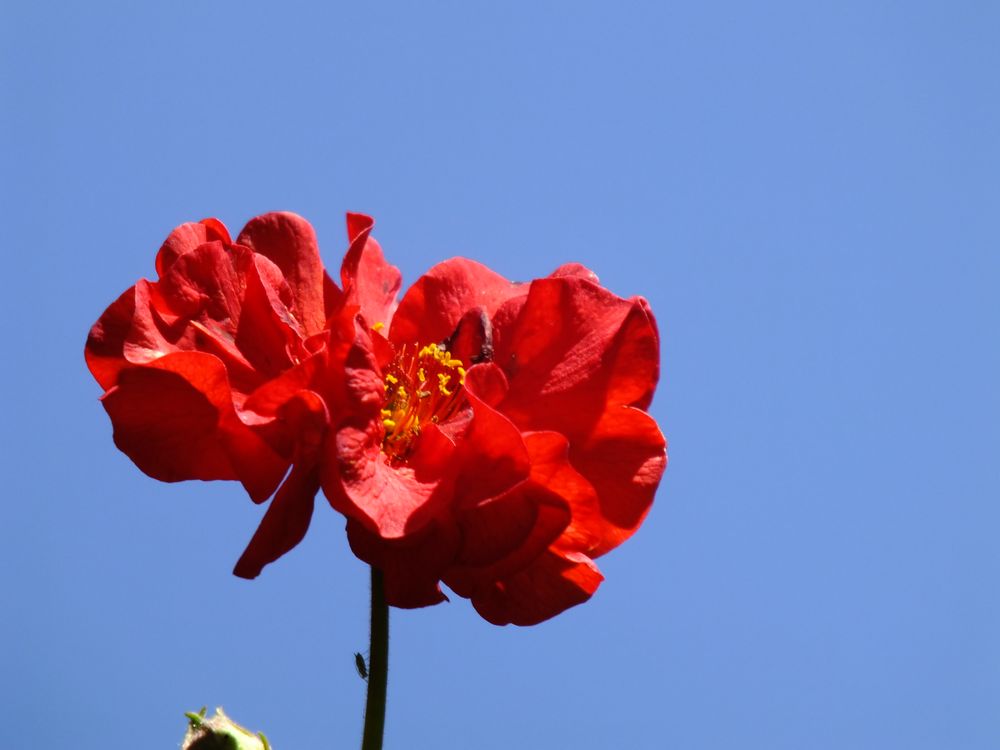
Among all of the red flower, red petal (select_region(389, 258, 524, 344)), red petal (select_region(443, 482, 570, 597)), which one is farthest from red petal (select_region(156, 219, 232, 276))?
red petal (select_region(443, 482, 570, 597))

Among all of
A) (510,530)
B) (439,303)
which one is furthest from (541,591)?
(439,303)

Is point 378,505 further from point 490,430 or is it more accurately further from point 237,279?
point 237,279

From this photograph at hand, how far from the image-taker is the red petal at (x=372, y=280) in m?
0.93

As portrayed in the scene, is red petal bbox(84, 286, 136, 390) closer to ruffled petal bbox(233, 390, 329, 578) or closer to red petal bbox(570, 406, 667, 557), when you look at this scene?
ruffled petal bbox(233, 390, 329, 578)

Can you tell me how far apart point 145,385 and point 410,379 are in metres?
0.19

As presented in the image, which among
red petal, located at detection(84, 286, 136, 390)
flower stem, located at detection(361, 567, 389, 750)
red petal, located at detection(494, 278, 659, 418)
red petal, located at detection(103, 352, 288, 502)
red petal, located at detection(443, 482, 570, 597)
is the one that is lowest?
flower stem, located at detection(361, 567, 389, 750)

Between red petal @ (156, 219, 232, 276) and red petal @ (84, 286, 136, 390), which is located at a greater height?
red petal @ (156, 219, 232, 276)

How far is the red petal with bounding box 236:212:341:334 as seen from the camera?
903mm

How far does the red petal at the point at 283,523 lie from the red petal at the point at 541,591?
0.13 m

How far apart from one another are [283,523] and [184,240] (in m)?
0.21

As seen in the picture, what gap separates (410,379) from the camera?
885 millimetres

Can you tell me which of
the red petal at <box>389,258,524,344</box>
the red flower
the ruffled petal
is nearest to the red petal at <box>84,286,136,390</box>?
the red flower

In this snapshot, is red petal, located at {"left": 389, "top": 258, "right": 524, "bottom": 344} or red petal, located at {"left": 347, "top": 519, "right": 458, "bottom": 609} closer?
red petal, located at {"left": 347, "top": 519, "right": 458, "bottom": 609}

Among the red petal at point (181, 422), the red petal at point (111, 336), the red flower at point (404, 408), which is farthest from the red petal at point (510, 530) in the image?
the red petal at point (111, 336)
